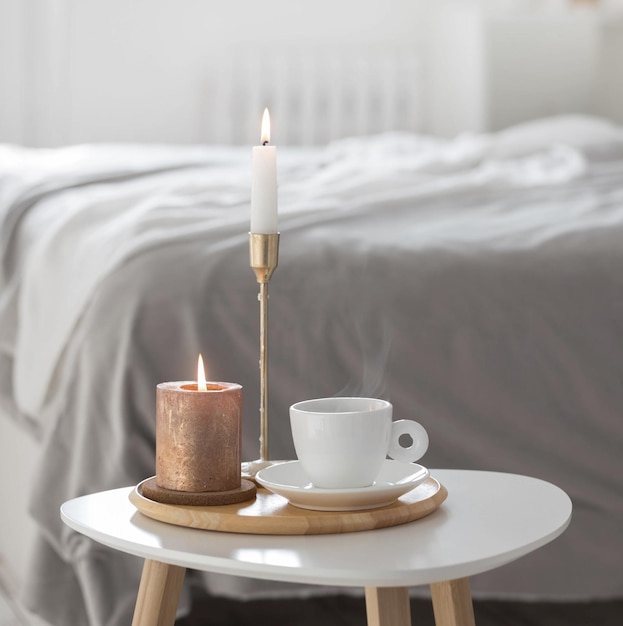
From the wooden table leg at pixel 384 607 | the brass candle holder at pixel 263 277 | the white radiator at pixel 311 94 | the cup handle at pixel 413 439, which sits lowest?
the wooden table leg at pixel 384 607

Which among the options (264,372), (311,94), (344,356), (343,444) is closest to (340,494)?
(343,444)

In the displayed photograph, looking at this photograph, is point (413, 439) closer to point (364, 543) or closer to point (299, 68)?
point (364, 543)

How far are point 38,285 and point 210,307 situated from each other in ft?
0.95

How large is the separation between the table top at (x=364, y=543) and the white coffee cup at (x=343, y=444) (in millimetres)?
47

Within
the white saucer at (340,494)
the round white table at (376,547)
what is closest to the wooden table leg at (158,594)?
the round white table at (376,547)

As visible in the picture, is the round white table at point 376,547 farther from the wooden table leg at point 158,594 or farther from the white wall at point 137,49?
the white wall at point 137,49

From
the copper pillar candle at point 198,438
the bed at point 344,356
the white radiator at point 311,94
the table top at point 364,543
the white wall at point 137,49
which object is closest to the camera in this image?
the table top at point 364,543

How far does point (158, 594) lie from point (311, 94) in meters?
3.35

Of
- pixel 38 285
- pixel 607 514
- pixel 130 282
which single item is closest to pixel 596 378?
pixel 607 514

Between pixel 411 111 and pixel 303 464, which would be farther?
pixel 411 111

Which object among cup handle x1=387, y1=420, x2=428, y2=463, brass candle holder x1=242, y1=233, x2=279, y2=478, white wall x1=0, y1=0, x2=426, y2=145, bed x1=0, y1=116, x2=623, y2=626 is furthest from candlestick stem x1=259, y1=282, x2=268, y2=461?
white wall x1=0, y1=0, x2=426, y2=145

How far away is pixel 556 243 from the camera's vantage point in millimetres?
1314

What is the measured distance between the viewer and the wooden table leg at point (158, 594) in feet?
2.56

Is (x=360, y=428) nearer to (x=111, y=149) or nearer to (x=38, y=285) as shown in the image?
(x=38, y=285)
